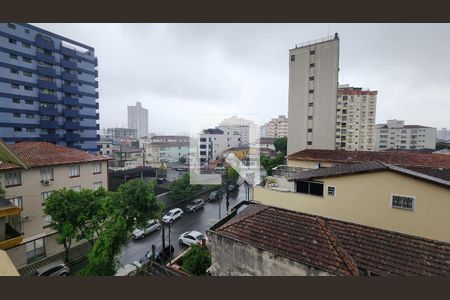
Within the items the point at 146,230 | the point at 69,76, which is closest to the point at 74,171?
the point at 146,230

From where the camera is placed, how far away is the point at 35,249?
9.12 metres

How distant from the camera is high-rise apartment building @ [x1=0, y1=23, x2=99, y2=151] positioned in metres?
17.3

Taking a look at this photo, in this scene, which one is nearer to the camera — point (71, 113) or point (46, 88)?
point (46, 88)

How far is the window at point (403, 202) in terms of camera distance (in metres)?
4.83

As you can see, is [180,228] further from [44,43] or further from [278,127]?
[278,127]

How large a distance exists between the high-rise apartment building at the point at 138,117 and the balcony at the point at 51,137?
191ft

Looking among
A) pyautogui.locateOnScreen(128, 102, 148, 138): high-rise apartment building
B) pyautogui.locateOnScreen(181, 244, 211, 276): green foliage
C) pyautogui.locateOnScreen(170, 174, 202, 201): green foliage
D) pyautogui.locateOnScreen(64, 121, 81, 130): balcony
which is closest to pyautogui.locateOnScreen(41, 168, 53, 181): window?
pyautogui.locateOnScreen(170, 174, 202, 201): green foliage

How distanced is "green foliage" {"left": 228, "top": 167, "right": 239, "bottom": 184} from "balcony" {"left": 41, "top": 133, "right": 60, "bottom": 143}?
17369 millimetres

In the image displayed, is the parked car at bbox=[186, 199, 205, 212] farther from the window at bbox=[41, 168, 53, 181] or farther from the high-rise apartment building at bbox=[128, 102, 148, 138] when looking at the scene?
the high-rise apartment building at bbox=[128, 102, 148, 138]

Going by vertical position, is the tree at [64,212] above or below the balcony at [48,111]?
below


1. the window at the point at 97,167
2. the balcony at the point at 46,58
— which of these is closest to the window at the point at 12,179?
the window at the point at 97,167

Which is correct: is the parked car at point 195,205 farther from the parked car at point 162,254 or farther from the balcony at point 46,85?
the balcony at point 46,85

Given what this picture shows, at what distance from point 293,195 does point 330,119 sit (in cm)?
1325

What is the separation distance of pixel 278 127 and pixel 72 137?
49.3 meters
